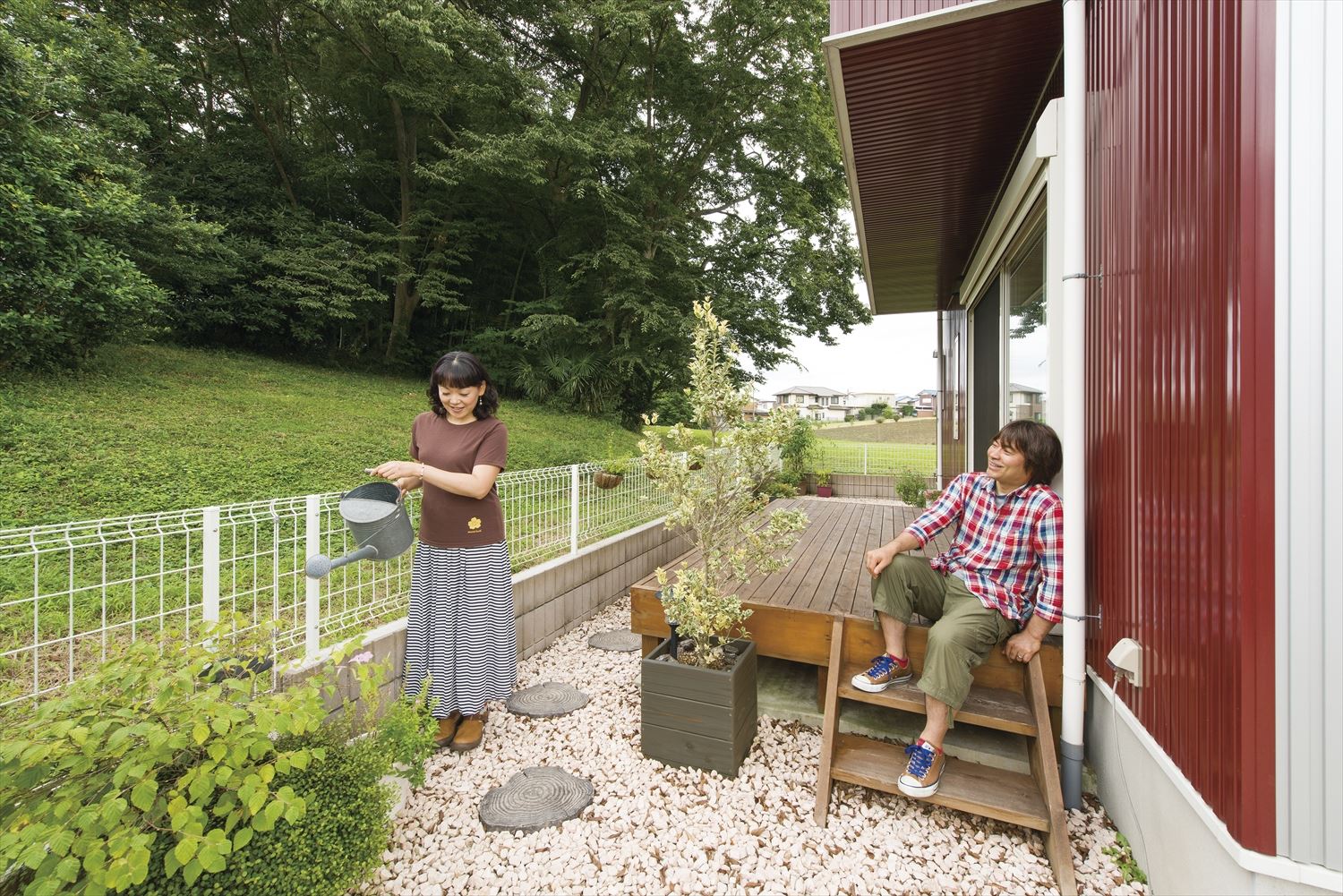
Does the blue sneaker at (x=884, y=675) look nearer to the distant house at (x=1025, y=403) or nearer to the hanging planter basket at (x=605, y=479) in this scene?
the distant house at (x=1025, y=403)

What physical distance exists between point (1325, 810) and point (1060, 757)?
1.12 meters

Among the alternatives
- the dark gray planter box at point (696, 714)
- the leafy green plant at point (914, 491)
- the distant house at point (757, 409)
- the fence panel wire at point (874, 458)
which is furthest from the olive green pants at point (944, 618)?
the fence panel wire at point (874, 458)

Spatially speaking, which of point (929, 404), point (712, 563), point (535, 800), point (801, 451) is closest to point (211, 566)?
point (535, 800)

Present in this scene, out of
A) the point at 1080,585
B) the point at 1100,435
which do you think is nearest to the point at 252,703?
the point at 1080,585

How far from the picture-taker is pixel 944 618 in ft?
6.73

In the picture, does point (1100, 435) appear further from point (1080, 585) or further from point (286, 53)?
point (286, 53)

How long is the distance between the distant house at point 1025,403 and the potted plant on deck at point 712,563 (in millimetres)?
1464

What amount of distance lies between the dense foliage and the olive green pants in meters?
9.13

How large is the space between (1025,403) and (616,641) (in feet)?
9.59

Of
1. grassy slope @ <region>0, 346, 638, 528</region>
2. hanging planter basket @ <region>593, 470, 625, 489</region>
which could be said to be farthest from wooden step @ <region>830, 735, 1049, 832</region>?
grassy slope @ <region>0, 346, 638, 528</region>

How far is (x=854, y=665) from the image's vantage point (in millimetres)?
2385

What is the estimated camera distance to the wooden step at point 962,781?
180cm

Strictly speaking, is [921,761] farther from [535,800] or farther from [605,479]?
[605,479]

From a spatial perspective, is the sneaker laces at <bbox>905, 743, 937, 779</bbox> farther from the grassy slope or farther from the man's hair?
the grassy slope
